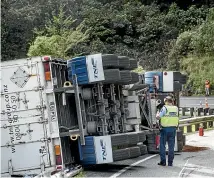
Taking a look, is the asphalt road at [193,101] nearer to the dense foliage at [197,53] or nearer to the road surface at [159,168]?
the dense foliage at [197,53]

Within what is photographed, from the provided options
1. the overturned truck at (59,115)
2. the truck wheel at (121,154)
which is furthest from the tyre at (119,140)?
the truck wheel at (121,154)

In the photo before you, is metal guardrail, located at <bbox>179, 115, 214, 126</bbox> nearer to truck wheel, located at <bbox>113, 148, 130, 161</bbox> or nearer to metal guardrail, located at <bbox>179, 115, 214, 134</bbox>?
metal guardrail, located at <bbox>179, 115, 214, 134</bbox>

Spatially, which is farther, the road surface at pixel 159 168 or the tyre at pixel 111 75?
the tyre at pixel 111 75

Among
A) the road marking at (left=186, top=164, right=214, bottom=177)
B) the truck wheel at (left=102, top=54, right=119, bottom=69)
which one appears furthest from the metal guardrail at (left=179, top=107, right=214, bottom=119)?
the truck wheel at (left=102, top=54, right=119, bottom=69)

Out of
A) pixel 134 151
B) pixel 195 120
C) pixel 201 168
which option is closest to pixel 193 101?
pixel 195 120

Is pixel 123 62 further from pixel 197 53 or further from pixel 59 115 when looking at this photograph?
pixel 197 53

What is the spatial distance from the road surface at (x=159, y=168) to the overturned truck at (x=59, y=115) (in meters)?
→ 0.27

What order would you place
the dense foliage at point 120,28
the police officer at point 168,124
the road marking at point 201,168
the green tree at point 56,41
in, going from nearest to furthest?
the road marking at point 201,168
the police officer at point 168,124
the green tree at point 56,41
the dense foliage at point 120,28

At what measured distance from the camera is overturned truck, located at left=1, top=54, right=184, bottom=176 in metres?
8.50

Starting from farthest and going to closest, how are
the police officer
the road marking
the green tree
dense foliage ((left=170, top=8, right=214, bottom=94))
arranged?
dense foliage ((left=170, top=8, right=214, bottom=94)), the green tree, the police officer, the road marking

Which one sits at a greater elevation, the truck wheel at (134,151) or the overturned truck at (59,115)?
the overturned truck at (59,115)

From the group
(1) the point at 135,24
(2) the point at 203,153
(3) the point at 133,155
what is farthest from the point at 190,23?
(3) the point at 133,155

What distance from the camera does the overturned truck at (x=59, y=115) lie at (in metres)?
8.50

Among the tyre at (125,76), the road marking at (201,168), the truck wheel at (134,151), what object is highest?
the tyre at (125,76)
